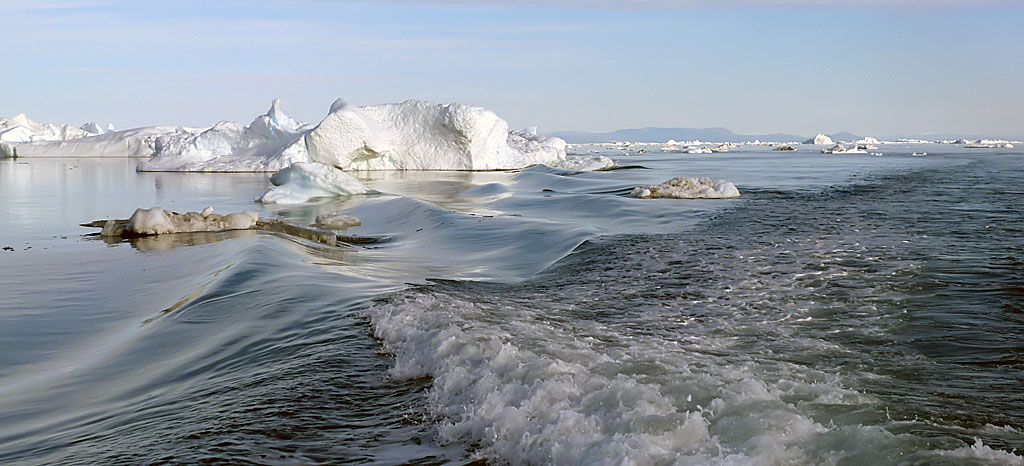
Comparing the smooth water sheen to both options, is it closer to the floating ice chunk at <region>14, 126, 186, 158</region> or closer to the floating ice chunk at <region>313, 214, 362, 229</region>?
the floating ice chunk at <region>313, 214, 362, 229</region>

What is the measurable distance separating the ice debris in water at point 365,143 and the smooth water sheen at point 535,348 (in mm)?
20580

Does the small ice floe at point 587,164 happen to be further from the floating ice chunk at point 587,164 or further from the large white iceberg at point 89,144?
the large white iceberg at point 89,144

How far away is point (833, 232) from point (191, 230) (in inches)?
319

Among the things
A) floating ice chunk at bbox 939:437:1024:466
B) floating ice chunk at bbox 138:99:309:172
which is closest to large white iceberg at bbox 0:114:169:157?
floating ice chunk at bbox 138:99:309:172

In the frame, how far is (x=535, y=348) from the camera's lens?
3.74m

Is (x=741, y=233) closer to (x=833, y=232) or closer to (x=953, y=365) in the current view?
(x=833, y=232)

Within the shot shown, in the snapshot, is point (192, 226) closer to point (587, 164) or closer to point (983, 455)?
point (983, 455)

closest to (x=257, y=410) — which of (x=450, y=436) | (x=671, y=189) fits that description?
(x=450, y=436)

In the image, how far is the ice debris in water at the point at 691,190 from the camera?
13977mm

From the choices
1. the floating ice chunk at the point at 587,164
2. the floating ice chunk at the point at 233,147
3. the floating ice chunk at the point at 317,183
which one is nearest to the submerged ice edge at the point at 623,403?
the floating ice chunk at the point at 317,183

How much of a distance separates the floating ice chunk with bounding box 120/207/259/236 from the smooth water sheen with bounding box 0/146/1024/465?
39.0 inches

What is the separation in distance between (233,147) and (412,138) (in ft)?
27.4

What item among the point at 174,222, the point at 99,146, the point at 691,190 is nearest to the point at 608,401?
the point at 174,222

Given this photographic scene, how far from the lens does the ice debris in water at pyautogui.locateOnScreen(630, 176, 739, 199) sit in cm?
1398
